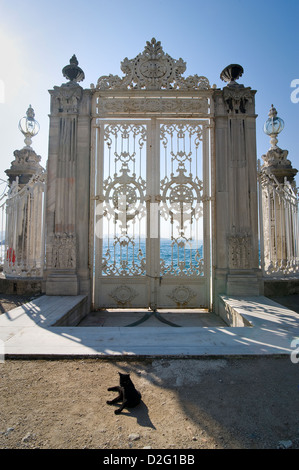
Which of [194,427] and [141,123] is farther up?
[141,123]

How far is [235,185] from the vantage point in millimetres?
5770

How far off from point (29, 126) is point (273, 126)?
22.1ft

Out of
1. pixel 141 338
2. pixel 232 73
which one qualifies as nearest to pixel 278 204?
pixel 232 73

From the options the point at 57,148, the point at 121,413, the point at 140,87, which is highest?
the point at 140,87

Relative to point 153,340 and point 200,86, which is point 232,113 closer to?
point 200,86

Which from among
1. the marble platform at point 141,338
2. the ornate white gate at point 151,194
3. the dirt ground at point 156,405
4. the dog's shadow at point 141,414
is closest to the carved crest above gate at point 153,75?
the ornate white gate at point 151,194

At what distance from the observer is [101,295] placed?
5.88 metres

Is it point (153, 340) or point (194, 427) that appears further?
point (153, 340)

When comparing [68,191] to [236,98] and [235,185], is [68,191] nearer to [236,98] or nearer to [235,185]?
[235,185]

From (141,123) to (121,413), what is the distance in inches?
224

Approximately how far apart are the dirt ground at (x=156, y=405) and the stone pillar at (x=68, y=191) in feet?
10.0

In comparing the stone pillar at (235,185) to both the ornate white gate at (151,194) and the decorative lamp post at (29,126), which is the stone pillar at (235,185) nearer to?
the ornate white gate at (151,194)
